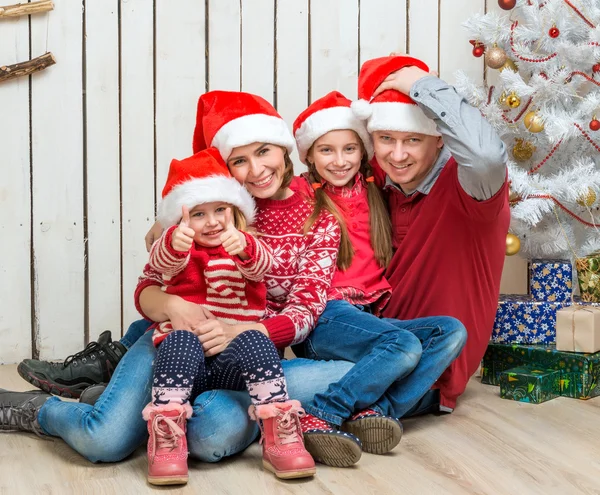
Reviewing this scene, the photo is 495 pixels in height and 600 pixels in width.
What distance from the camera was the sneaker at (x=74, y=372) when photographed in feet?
7.16

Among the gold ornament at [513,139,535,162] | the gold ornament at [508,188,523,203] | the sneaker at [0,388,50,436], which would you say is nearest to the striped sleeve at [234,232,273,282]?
the sneaker at [0,388,50,436]

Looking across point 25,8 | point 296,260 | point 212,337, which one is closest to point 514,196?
point 296,260

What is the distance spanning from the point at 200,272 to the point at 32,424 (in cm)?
52

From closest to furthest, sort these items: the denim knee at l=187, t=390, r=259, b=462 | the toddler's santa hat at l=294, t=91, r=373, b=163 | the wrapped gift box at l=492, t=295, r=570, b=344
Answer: the denim knee at l=187, t=390, r=259, b=462 → the toddler's santa hat at l=294, t=91, r=373, b=163 → the wrapped gift box at l=492, t=295, r=570, b=344

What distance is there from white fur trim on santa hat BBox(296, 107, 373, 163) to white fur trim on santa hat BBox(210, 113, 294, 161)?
0.07 m

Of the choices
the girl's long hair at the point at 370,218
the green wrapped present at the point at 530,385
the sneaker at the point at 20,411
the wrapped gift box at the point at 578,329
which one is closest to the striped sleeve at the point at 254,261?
the girl's long hair at the point at 370,218

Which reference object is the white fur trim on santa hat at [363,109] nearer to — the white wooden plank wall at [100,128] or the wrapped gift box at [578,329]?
the wrapped gift box at [578,329]

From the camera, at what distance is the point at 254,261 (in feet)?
5.72

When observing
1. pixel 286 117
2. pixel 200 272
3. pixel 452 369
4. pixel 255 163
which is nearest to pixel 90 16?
pixel 286 117

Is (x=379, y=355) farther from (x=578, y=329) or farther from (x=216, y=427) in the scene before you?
(x=578, y=329)

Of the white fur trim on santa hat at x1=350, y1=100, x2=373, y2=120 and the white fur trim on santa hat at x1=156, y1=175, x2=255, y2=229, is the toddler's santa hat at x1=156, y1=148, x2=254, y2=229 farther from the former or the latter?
the white fur trim on santa hat at x1=350, y1=100, x2=373, y2=120

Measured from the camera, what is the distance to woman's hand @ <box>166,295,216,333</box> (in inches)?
69.8

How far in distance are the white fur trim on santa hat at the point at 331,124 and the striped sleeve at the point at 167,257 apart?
50cm

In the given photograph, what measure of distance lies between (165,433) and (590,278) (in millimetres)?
1441
